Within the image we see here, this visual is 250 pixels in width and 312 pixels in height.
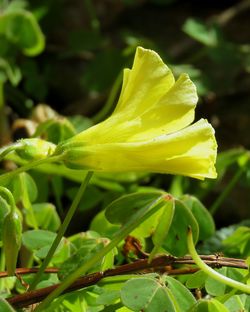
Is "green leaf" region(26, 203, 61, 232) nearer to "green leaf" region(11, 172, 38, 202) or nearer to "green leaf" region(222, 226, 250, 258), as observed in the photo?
"green leaf" region(11, 172, 38, 202)

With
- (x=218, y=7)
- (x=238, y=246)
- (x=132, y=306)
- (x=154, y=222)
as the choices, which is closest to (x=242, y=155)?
(x=238, y=246)

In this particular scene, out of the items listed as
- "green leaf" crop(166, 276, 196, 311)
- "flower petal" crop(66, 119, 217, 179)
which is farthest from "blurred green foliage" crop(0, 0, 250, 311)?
"flower petal" crop(66, 119, 217, 179)

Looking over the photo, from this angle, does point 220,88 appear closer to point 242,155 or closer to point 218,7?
point 218,7

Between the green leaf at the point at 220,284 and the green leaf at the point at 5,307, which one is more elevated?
the green leaf at the point at 5,307

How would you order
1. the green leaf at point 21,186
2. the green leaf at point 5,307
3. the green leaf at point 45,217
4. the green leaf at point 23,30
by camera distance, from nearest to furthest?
the green leaf at point 5,307, the green leaf at point 21,186, the green leaf at point 45,217, the green leaf at point 23,30

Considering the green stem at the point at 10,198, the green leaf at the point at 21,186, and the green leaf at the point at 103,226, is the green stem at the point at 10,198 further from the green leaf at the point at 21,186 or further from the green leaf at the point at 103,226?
the green leaf at the point at 103,226

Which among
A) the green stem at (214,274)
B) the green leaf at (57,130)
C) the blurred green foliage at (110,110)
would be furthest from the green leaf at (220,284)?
the green leaf at (57,130)
